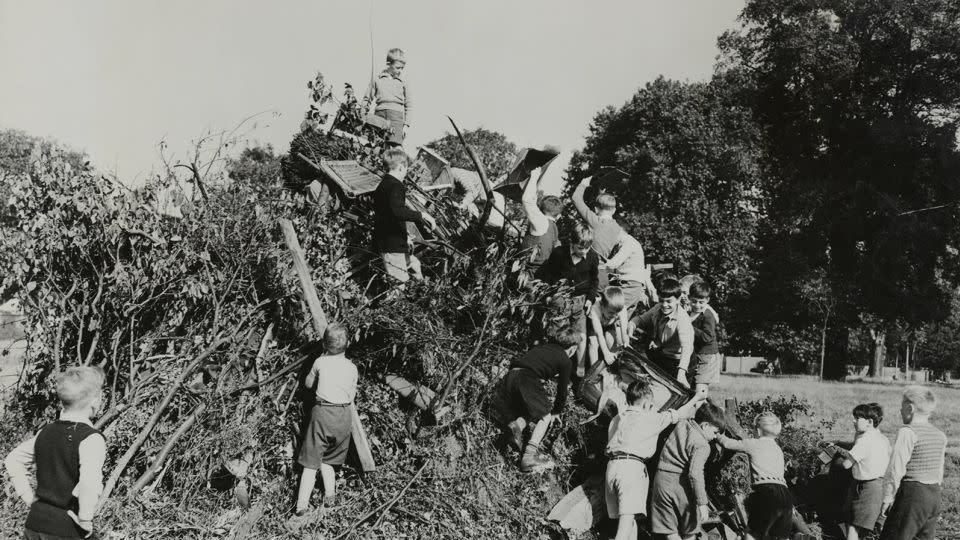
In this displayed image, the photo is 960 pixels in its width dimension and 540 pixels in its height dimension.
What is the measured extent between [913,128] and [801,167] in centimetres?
320

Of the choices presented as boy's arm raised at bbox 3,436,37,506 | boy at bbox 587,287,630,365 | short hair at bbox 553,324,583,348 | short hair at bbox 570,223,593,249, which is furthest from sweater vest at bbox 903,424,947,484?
boy's arm raised at bbox 3,436,37,506

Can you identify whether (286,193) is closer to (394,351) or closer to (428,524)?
(394,351)

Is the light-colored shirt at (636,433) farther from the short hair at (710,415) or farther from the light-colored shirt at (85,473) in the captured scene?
the light-colored shirt at (85,473)

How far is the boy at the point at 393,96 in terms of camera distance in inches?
396

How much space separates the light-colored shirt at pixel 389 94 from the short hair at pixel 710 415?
19.0ft

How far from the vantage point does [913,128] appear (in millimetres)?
20359

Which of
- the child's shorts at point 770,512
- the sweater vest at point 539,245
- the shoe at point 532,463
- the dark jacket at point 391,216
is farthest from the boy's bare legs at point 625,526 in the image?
the dark jacket at point 391,216

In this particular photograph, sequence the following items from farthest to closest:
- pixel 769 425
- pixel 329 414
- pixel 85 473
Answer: pixel 769 425 < pixel 329 414 < pixel 85 473

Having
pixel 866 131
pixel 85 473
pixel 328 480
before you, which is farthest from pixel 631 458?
pixel 866 131

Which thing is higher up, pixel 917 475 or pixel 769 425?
pixel 769 425

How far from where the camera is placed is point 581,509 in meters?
6.09

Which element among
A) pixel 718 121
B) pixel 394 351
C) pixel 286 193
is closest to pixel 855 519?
pixel 394 351

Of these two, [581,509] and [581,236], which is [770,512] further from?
[581,236]

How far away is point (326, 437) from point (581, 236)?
299cm
